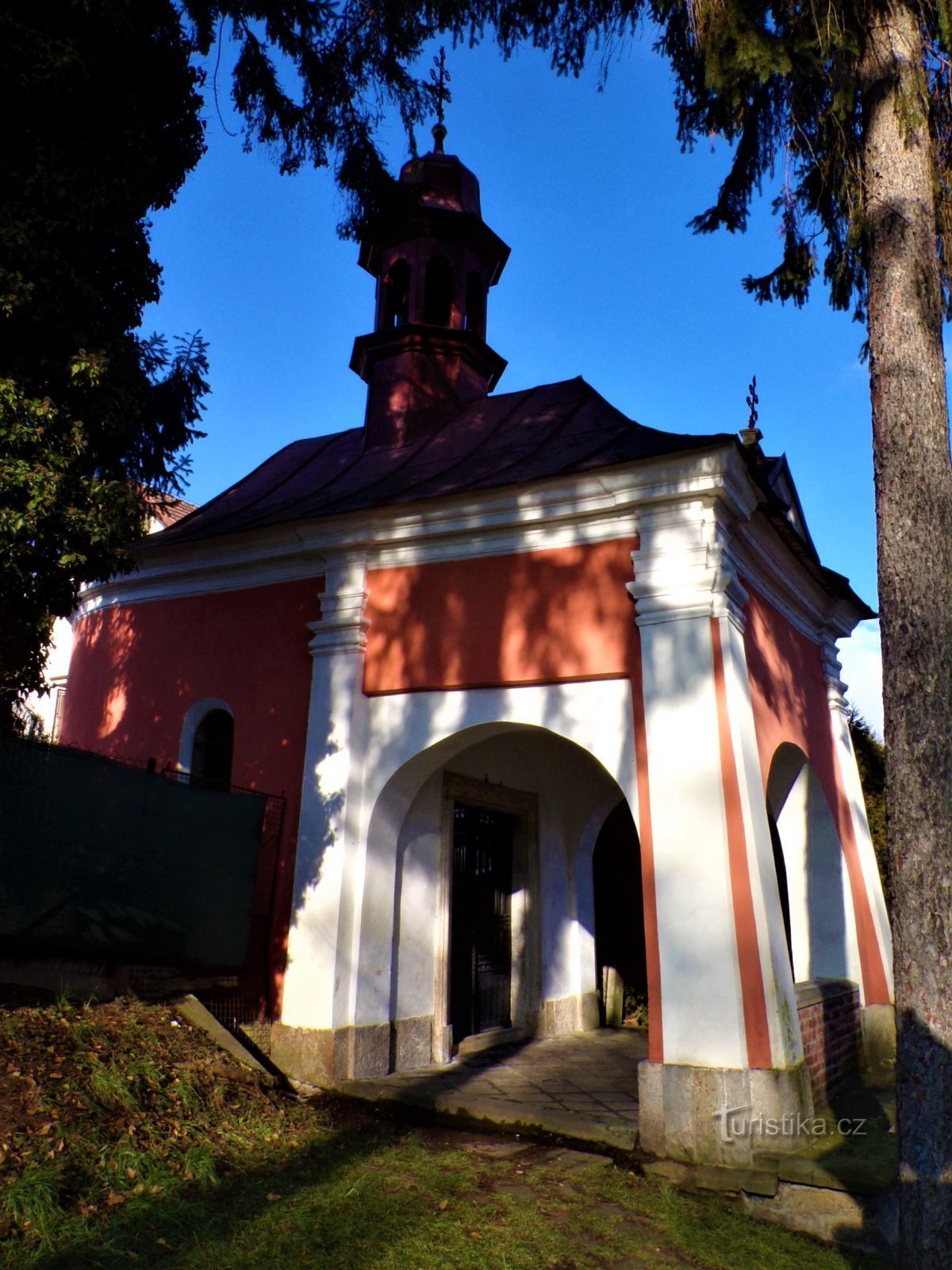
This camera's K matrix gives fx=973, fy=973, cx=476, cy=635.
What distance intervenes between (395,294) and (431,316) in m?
0.53

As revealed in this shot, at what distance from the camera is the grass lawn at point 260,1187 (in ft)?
13.9

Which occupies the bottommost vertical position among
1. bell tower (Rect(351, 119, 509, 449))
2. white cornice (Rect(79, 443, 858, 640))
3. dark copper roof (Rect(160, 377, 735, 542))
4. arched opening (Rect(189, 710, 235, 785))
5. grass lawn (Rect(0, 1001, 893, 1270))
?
grass lawn (Rect(0, 1001, 893, 1270))

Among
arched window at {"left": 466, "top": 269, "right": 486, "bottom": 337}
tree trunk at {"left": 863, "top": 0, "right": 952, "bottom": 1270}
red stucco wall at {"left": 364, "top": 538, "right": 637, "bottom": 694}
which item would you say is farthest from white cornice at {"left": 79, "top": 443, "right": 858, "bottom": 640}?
arched window at {"left": 466, "top": 269, "right": 486, "bottom": 337}

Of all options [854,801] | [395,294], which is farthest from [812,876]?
[395,294]

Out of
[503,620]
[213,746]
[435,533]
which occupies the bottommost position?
[213,746]

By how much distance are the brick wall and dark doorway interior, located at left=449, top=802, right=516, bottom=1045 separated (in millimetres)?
2938

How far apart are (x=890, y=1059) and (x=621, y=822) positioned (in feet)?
12.7

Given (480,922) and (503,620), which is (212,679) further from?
(480,922)

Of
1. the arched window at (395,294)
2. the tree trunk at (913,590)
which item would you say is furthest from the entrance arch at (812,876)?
the arched window at (395,294)

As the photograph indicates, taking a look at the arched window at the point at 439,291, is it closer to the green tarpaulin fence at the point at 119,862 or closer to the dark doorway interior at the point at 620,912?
the dark doorway interior at the point at 620,912

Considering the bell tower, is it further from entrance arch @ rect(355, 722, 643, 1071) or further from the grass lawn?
the grass lawn

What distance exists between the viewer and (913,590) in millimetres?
4633

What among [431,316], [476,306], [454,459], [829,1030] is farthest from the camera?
A: [476,306]

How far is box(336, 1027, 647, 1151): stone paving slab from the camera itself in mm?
6402
